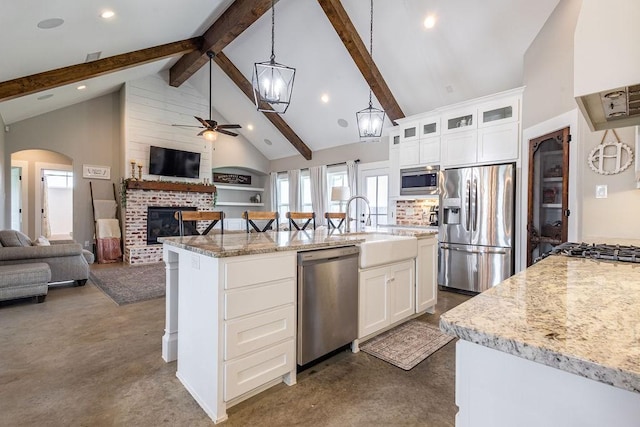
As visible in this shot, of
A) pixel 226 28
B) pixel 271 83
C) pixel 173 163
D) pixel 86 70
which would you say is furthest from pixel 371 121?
pixel 173 163

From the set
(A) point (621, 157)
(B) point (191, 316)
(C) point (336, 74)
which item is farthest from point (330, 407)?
(C) point (336, 74)

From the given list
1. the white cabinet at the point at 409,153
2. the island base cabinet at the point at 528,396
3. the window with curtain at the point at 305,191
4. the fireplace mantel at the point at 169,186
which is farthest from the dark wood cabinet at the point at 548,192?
the fireplace mantel at the point at 169,186

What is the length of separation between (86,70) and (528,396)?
6046 mm

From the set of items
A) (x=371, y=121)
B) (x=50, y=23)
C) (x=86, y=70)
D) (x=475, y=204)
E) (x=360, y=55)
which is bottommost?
(x=475, y=204)

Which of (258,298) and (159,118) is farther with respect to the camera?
(159,118)

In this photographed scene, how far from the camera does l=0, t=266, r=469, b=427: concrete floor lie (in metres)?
1.76

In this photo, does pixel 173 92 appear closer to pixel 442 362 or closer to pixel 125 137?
pixel 125 137

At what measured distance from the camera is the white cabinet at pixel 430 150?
194 inches

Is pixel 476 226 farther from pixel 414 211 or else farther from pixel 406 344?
pixel 406 344

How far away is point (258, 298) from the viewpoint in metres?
1.86

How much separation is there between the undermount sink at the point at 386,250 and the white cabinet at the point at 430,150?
2.35m

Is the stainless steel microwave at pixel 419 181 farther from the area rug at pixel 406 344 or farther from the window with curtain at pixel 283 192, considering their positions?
the window with curtain at pixel 283 192

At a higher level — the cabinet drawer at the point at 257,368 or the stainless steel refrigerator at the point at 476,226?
the stainless steel refrigerator at the point at 476,226

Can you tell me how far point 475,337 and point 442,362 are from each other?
6.94ft
